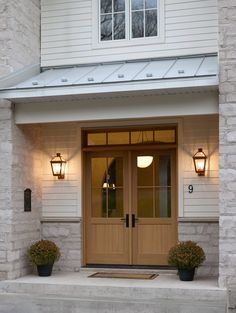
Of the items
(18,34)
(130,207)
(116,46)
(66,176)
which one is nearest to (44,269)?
(66,176)

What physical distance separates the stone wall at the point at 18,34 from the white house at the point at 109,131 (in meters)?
0.03

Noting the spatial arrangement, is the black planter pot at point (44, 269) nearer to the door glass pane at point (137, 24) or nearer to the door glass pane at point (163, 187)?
the door glass pane at point (163, 187)

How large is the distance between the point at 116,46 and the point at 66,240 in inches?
151

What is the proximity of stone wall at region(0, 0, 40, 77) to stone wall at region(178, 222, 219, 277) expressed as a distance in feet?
14.1

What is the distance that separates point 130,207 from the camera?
11.0 meters

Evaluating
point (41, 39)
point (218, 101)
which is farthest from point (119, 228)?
point (41, 39)

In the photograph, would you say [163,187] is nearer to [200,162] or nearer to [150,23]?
[200,162]

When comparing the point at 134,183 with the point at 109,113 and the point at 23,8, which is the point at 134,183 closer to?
the point at 109,113

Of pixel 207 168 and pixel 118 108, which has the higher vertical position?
pixel 118 108

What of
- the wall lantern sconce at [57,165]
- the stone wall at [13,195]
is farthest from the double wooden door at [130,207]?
the stone wall at [13,195]

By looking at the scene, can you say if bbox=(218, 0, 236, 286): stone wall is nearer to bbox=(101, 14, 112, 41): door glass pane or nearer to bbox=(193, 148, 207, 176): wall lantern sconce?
bbox=(193, 148, 207, 176): wall lantern sconce

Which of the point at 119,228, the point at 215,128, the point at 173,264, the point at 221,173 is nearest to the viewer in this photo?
the point at 221,173

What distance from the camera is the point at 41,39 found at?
38.0ft

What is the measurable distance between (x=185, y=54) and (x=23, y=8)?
10.3 feet
